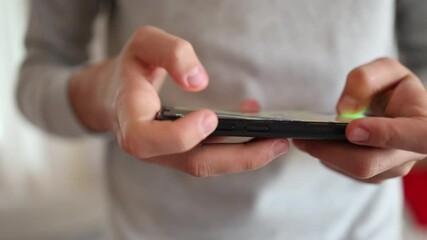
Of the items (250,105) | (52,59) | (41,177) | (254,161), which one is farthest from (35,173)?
(254,161)

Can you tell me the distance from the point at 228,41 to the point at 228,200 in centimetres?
16

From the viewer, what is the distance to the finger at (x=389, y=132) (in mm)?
391

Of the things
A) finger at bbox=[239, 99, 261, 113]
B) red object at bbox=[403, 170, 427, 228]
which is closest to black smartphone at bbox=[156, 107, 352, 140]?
finger at bbox=[239, 99, 261, 113]

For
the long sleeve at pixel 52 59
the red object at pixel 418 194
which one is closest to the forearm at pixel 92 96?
the long sleeve at pixel 52 59

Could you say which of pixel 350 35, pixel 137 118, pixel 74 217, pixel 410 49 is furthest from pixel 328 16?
pixel 74 217

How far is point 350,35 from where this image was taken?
1.83 ft

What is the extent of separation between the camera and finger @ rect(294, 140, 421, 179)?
16.8 inches

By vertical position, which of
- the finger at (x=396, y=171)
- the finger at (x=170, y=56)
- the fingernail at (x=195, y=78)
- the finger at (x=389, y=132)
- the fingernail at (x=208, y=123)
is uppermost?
Result: the finger at (x=170, y=56)

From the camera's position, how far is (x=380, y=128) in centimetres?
39

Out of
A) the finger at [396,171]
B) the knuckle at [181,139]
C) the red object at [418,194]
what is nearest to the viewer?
the knuckle at [181,139]

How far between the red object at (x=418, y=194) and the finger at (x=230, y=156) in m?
0.81

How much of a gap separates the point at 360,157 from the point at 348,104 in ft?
0.26

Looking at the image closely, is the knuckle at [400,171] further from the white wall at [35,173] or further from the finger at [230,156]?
the white wall at [35,173]

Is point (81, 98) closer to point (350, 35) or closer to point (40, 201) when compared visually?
point (350, 35)
